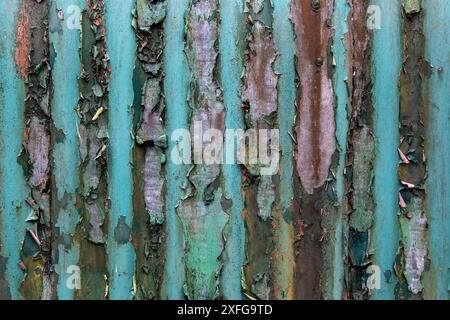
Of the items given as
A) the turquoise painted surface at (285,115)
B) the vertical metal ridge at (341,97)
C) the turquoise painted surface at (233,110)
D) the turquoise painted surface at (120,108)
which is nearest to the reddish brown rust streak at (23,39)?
the turquoise painted surface at (120,108)

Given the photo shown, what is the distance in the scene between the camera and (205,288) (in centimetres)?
151

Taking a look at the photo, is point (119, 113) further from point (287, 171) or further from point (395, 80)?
point (395, 80)

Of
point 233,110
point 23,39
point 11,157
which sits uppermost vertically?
point 23,39

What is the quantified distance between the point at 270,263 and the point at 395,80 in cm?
55

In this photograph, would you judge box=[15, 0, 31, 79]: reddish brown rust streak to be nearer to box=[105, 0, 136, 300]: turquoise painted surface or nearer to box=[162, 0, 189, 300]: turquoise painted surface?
box=[105, 0, 136, 300]: turquoise painted surface

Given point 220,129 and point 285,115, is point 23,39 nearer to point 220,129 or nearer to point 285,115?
point 220,129

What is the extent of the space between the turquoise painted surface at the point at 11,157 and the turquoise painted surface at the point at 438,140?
1016 millimetres

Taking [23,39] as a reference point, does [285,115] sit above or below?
below

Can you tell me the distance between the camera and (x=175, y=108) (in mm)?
1502

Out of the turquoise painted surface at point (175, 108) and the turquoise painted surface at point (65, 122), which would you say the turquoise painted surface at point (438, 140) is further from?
the turquoise painted surface at point (65, 122)

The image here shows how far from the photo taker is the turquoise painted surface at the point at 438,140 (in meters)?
1.50

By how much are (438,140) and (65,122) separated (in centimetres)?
93

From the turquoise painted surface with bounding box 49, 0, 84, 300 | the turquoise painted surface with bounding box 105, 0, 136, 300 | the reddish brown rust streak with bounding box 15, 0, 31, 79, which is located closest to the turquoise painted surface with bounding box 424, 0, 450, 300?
the turquoise painted surface with bounding box 105, 0, 136, 300

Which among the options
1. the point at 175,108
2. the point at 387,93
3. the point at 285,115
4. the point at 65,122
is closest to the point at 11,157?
the point at 65,122
